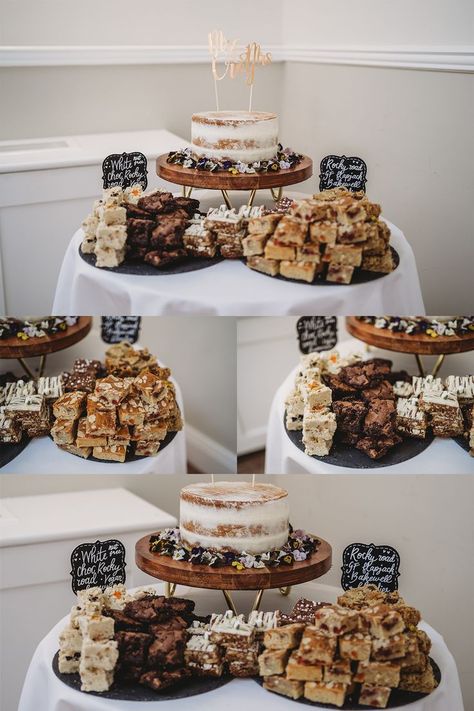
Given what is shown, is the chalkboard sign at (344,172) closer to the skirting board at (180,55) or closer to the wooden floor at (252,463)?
the skirting board at (180,55)

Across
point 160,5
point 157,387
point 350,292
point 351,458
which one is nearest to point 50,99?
point 160,5

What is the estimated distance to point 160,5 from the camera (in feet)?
8.79

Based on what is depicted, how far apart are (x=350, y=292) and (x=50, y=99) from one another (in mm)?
1187

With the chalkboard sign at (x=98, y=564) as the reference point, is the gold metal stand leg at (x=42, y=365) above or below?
above

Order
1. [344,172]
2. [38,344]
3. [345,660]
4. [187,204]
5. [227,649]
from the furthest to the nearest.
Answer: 1. [344,172]
2. [38,344]
3. [187,204]
4. [227,649]
5. [345,660]

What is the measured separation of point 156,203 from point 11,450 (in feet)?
2.68

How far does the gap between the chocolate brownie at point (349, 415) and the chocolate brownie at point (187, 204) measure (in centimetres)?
63

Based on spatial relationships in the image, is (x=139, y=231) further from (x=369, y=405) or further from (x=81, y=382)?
(x=369, y=405)

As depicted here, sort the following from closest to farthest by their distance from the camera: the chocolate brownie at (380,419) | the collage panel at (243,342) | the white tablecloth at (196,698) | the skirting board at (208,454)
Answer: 1. the white tablecloth at (196,698)
2. the collage panel at (243,342)
3. the chocolate brownie at (380,419)
4. the skirting board at (208,454)

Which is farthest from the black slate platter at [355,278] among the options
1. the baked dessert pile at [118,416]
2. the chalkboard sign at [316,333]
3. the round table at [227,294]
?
the baked dessert pile at [118,416]

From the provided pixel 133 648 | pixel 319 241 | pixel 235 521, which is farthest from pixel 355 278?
pixel 133 648

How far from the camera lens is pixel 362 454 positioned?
2.38 meters

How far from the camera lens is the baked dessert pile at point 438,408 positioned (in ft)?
7.95

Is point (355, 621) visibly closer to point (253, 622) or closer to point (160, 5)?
point (253, 622)
